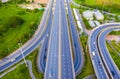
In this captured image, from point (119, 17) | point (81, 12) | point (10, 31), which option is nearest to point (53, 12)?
point (81, 12)

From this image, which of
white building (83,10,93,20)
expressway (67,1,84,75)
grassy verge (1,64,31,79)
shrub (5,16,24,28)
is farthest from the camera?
white building (83,10,93,20)

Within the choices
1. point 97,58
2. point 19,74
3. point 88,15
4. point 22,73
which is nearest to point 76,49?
point 97,58

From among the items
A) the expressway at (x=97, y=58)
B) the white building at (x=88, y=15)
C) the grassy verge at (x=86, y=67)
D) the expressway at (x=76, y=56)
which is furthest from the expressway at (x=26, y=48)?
the white building at (x=88, y=15)

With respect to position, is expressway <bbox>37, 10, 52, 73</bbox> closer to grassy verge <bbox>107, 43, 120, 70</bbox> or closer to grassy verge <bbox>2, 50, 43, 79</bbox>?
grassy verge <bbox>2, 50, 43, 79</bbox>

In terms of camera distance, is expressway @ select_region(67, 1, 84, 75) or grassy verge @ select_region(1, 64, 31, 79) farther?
expressway @ select_region(67, 1, 84, 75)

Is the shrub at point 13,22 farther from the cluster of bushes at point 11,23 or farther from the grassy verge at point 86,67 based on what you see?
the grassy verge at point 86,67

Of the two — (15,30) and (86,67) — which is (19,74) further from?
(15,30)

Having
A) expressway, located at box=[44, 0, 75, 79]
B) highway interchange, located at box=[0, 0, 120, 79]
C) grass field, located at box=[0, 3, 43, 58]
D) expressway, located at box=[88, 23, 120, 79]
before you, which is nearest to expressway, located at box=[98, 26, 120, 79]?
highway interchange, located at box=[0, 0, 120, 79]
